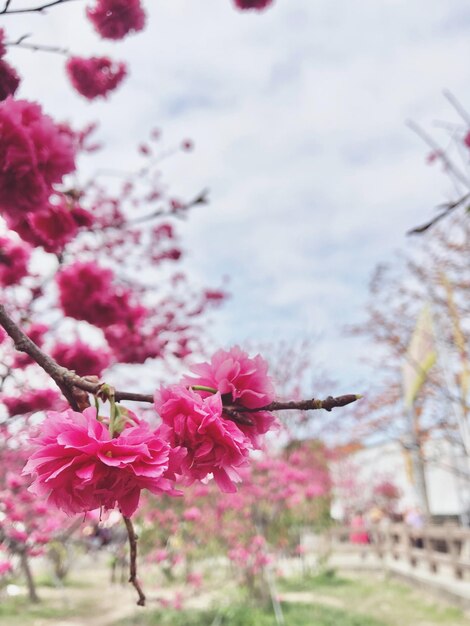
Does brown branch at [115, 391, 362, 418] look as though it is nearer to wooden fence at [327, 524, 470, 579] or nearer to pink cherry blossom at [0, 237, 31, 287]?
pink cherry blossom at [0, 237, 31, 287]

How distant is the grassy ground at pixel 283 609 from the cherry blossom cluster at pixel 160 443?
7598 millimetres

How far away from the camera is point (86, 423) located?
2.65ft

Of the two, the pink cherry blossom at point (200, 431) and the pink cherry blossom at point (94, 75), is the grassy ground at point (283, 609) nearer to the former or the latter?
the pink cherry blossom at point (94, 75)

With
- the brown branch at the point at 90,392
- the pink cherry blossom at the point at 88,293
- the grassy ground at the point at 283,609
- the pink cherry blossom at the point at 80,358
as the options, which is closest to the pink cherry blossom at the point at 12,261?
the pink cherry blossom at the point at 88,293

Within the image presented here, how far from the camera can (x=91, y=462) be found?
0.80 m

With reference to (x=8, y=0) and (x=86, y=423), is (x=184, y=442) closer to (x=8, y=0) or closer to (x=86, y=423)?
(x=86, y=423)

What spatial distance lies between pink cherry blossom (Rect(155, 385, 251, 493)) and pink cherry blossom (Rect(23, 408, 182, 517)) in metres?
0.05

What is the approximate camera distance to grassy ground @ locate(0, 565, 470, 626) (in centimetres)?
786

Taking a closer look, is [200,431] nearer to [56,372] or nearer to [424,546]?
[56,372]

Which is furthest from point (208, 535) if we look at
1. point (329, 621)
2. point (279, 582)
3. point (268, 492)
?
point (279, 582)

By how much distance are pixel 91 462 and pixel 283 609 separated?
9.29 m

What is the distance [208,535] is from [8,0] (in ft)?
32.2

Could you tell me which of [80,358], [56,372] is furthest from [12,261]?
[56,372]

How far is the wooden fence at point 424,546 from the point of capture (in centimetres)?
936
